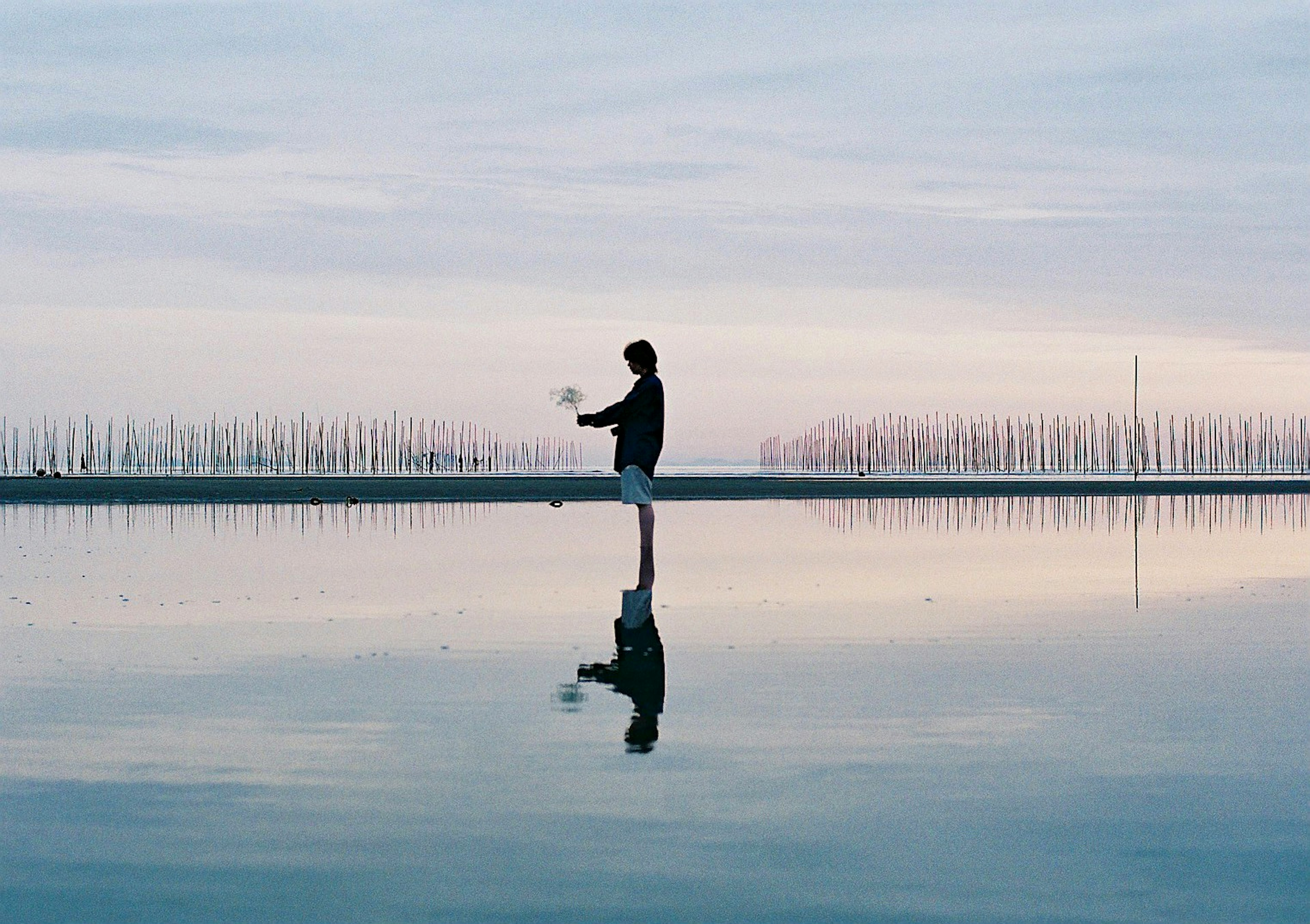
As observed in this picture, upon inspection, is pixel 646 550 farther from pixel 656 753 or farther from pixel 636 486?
pixel 656 753

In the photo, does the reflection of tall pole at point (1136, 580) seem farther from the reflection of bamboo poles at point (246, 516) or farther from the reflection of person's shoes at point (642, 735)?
the reflection of bamboo poles at point (246, 516)

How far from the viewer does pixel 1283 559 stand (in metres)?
12.1

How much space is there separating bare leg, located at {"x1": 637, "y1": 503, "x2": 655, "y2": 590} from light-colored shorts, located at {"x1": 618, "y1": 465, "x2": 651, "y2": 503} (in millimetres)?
59

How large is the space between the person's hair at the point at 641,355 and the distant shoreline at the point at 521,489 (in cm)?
1850

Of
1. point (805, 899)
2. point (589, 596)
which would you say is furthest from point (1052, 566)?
point (805, 899)

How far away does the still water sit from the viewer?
2840 mm

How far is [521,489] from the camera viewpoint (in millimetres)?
32656

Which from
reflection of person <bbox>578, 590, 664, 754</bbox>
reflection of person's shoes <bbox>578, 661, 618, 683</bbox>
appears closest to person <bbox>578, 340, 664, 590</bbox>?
reflection of person <bbox>578, 590, 664, 754</bbox>

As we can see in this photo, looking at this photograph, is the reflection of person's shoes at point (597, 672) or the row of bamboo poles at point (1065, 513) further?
the row of bamboo poles at point (1065, 513)

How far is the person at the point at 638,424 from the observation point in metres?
10.1

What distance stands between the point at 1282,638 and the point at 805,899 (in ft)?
14.9

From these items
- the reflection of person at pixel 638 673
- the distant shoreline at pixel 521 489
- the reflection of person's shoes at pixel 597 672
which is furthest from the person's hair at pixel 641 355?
the distant shoreline at pixel 521 489

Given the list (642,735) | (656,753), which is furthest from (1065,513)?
(656,753)

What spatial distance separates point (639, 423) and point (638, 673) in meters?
4.70
